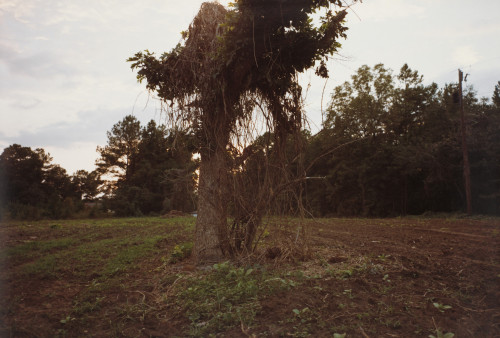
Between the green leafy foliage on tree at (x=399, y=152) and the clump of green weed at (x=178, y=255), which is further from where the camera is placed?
the green leafy foliage on tree at (x=399, y=152)

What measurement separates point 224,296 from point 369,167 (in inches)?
979

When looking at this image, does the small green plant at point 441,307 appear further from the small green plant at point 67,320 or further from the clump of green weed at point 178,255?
the clump of green weed at point 178,255

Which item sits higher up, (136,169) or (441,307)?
(136,169)

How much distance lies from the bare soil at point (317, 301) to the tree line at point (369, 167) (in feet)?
48.5

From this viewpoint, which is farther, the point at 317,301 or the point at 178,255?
the point at 178,255

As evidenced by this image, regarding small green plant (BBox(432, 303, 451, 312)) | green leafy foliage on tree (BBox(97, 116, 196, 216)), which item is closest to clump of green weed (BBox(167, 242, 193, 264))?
small green plant (BBox(432, 303, 451, 312))

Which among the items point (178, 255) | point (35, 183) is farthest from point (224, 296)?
point (35, 183)

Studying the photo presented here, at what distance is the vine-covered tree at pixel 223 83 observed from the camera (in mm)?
4406

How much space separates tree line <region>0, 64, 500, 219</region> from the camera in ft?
72.2

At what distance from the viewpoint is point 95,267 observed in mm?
5723

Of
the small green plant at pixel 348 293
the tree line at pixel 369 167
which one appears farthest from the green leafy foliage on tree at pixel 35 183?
the small green plant at pixel 348 293

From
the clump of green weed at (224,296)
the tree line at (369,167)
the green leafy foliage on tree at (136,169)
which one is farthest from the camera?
the green leafy foliage on tree at (136,169)

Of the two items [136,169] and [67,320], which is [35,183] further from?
[67,320]

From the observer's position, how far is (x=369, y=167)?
26000 millimetres
